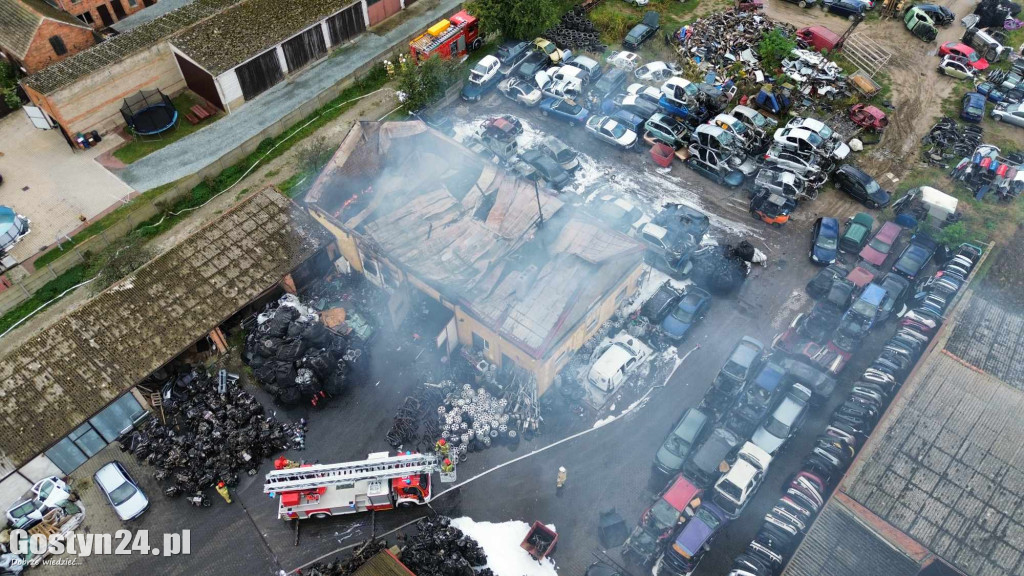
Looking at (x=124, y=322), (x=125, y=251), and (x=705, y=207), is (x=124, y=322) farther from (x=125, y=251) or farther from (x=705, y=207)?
(x=705, y=207)

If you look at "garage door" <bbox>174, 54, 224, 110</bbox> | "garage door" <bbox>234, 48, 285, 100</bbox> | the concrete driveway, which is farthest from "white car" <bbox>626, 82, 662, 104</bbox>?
the concrete driveway

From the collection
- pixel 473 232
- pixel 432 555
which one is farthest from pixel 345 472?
pixel 473 232

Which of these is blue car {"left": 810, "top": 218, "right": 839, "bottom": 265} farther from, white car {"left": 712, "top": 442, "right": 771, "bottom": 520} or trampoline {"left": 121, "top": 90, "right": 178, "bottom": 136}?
trampoline {"left": 121, "top": 90, "right": 178, "bottom": 136}

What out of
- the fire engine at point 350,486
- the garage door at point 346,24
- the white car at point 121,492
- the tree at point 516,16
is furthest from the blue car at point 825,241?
the garage door at point 346,24

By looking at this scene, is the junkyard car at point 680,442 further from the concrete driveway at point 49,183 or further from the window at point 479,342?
the concrete driveway at point 49,183

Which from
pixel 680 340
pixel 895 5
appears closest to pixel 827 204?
pixel 680 340

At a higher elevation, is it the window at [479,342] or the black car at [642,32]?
the black car at [642,32]

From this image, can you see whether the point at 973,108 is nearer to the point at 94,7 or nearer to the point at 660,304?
the point at 660,304
